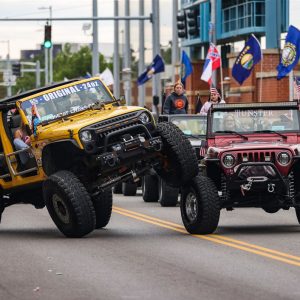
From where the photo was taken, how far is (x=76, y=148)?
1700 centimetres

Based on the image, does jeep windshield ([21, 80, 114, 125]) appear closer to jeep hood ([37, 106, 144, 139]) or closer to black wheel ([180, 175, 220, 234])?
jeep hood ([37, 106, 144, 139])

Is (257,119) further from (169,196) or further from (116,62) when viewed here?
(116,62)

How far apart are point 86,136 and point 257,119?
341 cm

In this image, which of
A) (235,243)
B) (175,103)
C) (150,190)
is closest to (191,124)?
(150,190)

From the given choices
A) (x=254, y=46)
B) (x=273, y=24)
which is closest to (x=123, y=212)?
(x=254, y=46)

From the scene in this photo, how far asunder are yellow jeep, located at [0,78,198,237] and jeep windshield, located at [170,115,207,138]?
6707mm

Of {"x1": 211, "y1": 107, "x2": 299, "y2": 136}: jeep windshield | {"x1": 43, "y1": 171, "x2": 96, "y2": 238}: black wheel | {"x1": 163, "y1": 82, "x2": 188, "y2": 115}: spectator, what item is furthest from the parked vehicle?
{"x1": 43, "y1": 171, "x2": 96, "y2": 238}: black wheel

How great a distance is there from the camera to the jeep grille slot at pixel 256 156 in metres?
17.6

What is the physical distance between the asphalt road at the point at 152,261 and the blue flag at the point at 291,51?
47.5 ft

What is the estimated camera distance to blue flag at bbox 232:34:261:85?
123 feet

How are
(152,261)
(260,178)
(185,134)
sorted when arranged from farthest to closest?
(185,134)
(260,178)
(152,261)

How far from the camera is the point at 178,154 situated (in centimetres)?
1741

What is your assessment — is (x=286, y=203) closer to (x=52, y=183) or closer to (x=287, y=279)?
(x=52, y=183)

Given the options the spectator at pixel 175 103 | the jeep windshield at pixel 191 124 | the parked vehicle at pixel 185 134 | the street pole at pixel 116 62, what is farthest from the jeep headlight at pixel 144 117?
the street pole at pixel 116 62
